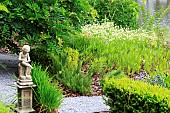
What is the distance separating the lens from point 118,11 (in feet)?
36.3

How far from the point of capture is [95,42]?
8.15 m

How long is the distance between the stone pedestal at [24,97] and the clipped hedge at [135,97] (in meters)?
0.99

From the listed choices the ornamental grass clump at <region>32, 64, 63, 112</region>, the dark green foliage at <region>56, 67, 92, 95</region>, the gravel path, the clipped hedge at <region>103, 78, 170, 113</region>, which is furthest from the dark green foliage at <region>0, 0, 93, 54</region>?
the clipped hedge at <region>103, 78, 170, 113</region>

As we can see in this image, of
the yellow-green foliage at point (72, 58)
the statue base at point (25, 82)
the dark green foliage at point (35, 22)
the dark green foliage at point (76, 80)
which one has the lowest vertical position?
the dark green foliage at point (76, 80)

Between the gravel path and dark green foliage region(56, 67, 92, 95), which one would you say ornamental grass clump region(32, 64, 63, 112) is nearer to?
the gravel path

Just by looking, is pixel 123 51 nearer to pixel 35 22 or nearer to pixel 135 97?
pixel 35 22

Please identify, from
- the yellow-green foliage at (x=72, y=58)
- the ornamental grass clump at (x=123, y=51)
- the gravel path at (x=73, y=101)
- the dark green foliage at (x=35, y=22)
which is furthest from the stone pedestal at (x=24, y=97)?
the ornamental grass clump at (x=123, y=51)

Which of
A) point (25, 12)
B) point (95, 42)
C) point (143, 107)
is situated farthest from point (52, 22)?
point (143, 107)

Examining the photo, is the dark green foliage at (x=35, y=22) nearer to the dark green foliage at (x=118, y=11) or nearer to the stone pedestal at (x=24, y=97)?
the stone pedestal at (x=24, y=97)

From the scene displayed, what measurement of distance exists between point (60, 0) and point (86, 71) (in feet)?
4.35

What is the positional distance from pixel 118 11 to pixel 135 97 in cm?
637

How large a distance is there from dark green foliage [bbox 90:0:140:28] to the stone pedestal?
242 inches

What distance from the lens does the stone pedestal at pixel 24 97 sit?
5062 millimetres

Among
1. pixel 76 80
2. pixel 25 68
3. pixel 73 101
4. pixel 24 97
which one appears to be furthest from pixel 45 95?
pixel 76 80
